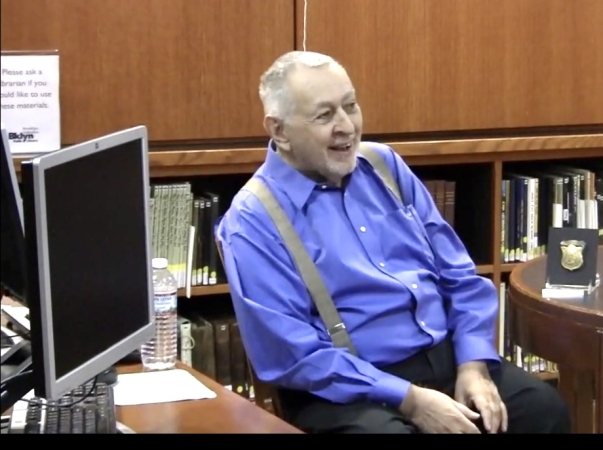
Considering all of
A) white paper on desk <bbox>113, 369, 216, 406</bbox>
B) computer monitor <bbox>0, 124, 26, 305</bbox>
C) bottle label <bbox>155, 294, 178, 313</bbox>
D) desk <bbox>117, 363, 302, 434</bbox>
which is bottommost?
desk <bbox>117, 363, 302, 434</bbox>

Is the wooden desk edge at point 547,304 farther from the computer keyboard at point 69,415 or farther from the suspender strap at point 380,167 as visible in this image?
the computer keyboard at point 69,415

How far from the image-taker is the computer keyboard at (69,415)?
148 centimetres

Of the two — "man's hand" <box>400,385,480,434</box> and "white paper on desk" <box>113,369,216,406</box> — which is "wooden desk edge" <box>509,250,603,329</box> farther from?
"white paper on desk" <box>113,369,216,406</box>

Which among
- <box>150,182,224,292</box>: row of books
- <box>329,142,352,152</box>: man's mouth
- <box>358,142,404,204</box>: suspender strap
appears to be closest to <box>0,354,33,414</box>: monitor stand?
<box>329,142,352,152</box>: man's mouth

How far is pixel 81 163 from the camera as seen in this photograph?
1436 mm

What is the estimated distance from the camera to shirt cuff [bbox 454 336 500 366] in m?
2.20

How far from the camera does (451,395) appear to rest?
7.32 feet

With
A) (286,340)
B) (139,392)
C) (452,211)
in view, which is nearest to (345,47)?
(452,211)

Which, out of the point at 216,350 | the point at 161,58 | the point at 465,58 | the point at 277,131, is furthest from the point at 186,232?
the point at 465,58

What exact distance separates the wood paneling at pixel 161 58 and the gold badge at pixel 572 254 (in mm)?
1060

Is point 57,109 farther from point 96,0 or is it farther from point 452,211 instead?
point 452,211

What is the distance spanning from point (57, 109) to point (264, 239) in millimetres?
869

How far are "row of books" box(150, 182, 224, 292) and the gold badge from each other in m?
1.13

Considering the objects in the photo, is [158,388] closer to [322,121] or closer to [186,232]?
[322,121]
